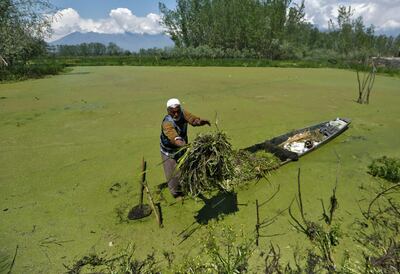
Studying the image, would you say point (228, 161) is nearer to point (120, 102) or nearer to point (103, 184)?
point (103, 184)

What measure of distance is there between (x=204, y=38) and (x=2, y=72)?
1807 cm

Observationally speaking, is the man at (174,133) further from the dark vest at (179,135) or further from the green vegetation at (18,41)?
the green vegetation at (18,41)

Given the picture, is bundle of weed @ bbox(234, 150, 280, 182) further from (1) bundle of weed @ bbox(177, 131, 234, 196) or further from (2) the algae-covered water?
(1) bundle of weed @ bbox(177, 131, 234, 196)

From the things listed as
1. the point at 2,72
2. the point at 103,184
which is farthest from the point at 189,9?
the point at 103,184

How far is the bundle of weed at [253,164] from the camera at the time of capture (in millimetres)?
3510

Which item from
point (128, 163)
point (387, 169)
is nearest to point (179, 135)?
point (128, 163)

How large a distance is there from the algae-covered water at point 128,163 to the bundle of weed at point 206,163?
532mm

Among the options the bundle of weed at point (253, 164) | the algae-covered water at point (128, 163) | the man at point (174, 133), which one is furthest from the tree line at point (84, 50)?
the man at point (174, 133)

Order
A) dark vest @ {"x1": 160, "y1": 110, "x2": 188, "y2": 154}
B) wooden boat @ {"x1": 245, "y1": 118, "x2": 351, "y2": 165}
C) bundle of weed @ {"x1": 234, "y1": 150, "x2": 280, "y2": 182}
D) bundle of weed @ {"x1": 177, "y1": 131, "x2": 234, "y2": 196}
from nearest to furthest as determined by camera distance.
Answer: bundle of weed @ {"x1": 177, "y1": 131, "x2": 234, "y2": 196}, dark vest @ {"x1": 160, "y1": 110, "x2": 188, "y2": 154}, bundle of weed @ {"x1": 234, "y1": 150, "x2": 280, "y2": 182}, wooden boat @ {"x1": 245, "y1": 118, "x2": 351, "y2": 165}

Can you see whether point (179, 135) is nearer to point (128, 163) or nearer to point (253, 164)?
point (253, 164)

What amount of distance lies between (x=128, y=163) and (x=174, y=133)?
168 cm

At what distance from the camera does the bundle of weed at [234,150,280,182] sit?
3.51m

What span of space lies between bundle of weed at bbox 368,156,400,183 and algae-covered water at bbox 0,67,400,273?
121 millimetres

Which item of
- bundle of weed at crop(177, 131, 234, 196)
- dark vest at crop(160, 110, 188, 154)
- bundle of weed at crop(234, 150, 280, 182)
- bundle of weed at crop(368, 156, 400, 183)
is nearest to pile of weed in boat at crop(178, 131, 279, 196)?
bundle of weed at crop(177, 131, 234, 196)
